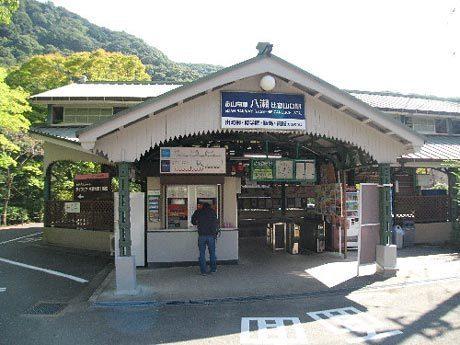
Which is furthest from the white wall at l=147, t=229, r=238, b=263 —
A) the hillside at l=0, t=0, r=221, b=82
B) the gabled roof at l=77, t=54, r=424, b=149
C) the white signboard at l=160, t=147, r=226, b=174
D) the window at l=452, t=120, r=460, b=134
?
the hillside at l=0, t=0, r=221, b=82

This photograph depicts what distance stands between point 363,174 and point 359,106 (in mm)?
8352

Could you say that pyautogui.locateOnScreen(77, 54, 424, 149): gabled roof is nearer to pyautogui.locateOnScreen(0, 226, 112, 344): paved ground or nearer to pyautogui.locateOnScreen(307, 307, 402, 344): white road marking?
pyautogui.locateOnScreen(0, 226, 112, 344): paved ground

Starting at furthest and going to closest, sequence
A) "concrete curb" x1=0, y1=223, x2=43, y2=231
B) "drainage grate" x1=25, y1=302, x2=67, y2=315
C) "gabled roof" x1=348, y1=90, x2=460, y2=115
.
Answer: "concrete curb" x1=0, y1=223, x2=43, y2=231 → "gabled roof" x1=348, y1=90, x2=460, y2=115 → "drainage grate" x1=25, y1=302, x2=67, y2=315

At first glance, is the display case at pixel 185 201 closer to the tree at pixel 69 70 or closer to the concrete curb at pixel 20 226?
the concrete curb at pixel 20 226

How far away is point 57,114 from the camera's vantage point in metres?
17.5

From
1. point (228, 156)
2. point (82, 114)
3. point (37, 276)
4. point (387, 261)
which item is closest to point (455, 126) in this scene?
point (387, 261)

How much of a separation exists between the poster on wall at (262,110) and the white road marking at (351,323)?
155 inches

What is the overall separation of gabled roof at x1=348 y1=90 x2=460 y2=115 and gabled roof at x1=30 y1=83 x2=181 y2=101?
10.3 meters

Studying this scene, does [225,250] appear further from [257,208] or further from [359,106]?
[257,208]

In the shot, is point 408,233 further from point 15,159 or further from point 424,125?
point 15,159

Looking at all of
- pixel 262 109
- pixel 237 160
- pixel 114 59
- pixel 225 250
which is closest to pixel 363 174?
pixel 237 160

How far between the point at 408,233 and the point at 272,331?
32.6 ft

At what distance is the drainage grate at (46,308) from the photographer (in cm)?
722

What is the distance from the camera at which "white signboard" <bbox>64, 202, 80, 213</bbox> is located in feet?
48.7
